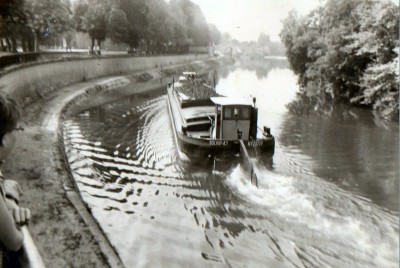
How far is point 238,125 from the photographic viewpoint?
1484cm

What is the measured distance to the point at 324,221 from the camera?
958 cm

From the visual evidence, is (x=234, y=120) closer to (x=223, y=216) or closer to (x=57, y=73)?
(x=223, y=216)

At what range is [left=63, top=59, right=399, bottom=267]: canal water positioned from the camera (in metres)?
8.37

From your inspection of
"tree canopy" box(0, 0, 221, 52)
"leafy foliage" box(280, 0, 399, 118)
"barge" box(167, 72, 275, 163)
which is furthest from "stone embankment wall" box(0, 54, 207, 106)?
"leafy foliage" box(280, 0, 399, 118)

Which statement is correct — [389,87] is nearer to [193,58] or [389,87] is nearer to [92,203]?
[92,203]

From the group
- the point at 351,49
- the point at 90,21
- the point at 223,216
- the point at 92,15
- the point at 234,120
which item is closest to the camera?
the point at 223,216

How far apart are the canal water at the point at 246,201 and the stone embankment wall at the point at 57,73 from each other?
14.5 ft

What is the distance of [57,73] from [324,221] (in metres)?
26.5

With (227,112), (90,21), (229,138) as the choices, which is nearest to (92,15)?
(90,21)

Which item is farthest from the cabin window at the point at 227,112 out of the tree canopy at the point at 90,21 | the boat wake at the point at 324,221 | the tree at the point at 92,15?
the tree at the point at 92,15

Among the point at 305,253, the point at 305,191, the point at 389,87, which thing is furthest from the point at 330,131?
the point at 305,253

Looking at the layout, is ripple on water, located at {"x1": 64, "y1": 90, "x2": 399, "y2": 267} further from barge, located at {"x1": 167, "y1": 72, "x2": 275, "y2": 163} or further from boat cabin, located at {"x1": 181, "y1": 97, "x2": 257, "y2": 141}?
boat cabin, located at {"x1": 181, "y1": 97, "x2": 257, "y2": 141}

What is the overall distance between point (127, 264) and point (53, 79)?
2474cm

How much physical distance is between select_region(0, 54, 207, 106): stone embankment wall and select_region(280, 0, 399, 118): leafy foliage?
19.9m
